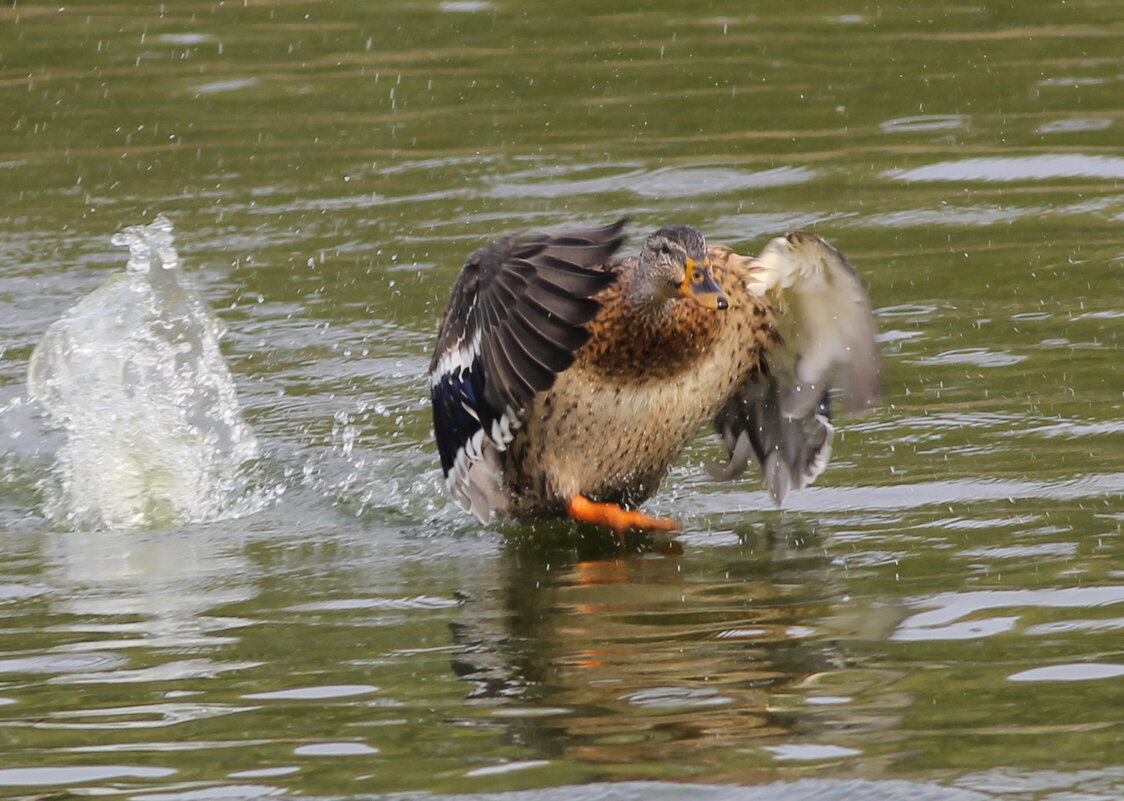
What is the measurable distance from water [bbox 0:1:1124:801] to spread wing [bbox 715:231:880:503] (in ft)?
0.55

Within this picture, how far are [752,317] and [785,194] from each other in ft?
12.9

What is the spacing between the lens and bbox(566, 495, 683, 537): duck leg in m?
6.07

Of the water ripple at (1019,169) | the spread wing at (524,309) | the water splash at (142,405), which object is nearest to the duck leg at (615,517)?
the spread wing at (524,309)

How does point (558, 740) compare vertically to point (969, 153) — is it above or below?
below

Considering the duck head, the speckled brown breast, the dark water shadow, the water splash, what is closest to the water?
the dark water shadow

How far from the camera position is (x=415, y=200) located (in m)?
10.3

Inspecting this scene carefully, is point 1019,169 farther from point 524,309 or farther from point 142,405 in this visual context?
point 524,309

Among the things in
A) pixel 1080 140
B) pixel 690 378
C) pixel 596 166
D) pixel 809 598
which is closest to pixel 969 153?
pixel 1080 140

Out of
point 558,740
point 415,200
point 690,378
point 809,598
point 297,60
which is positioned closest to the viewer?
point 558,740

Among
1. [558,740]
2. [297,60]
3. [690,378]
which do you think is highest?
[297,60]

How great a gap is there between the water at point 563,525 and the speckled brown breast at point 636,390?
10.4 inches

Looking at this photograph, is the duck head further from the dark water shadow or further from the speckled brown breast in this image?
the dark water shadow

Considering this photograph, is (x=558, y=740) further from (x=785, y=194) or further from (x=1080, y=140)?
(x=1080, y=140)

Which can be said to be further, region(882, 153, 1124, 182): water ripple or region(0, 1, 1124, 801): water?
region(882, 153, 1124, 182): water ripple
